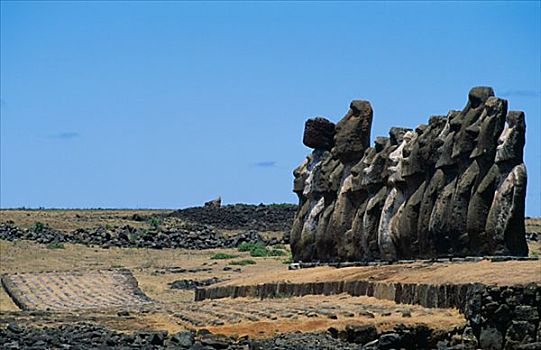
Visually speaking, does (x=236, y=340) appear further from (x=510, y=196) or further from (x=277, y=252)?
(x=277, y=252)

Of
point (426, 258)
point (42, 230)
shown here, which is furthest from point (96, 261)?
point (426, 258)

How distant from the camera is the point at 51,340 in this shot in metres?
18.8

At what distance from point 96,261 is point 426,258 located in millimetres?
22130

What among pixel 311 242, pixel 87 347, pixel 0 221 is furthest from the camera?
pixel 0 221

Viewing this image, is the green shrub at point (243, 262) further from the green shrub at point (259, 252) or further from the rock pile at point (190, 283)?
the rock pile at point (190, 283)

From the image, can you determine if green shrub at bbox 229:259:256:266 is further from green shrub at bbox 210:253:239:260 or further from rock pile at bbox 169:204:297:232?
rock pile at bbox 169:204:297:232

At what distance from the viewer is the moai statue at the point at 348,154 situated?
30.8 metres

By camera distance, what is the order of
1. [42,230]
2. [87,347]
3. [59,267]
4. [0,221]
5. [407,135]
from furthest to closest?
[0,221], [42,230], [59,267], [407,135], [87,347]

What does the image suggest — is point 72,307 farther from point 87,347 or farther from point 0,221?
point 0,221

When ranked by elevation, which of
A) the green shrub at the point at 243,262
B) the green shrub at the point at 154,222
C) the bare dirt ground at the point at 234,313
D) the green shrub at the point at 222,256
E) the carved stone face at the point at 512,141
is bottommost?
the bare dirt ground at the point at 234,313

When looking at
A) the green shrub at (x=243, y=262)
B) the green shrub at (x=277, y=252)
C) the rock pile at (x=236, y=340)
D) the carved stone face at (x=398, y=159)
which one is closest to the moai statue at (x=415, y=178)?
the carved stone face at (x=398, y=159)

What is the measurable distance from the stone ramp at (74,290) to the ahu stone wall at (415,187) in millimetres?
4733

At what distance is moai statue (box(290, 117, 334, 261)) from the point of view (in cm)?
3262

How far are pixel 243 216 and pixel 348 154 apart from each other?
34.9 metres
